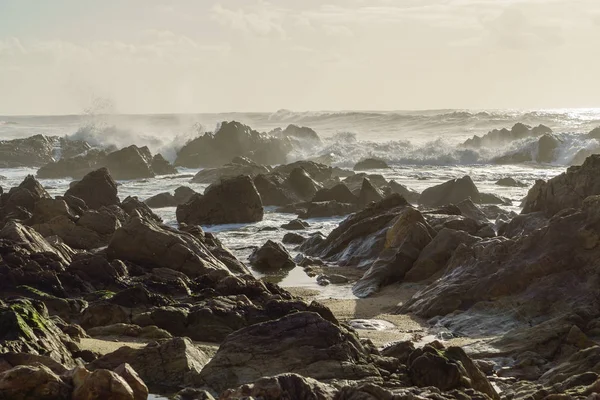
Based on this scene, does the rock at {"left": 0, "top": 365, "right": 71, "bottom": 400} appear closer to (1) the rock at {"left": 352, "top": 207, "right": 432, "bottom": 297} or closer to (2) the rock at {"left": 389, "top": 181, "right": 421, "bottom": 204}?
(1) the rock at {"left": 352, "top": 207, "right": 432, "bottom": 297}

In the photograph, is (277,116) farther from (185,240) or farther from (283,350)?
(283,350)

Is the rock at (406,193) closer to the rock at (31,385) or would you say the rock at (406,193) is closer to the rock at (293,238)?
the rock at (293,238)

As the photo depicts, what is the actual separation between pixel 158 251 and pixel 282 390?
9.68 metres

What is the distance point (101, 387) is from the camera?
26.5ft

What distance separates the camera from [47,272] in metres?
15.5

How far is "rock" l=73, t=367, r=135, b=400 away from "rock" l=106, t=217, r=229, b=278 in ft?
28.3

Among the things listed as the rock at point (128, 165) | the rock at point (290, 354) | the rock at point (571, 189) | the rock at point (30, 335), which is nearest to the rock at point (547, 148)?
the rock at point (128, 165)

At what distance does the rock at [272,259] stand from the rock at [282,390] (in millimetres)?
13096

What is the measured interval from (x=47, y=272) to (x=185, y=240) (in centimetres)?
329

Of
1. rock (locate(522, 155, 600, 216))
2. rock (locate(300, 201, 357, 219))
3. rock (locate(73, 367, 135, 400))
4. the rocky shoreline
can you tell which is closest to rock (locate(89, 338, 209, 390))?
the rocky shoreline

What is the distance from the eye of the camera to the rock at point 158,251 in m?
17.3

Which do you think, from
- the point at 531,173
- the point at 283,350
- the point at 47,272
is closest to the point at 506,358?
the point at 283,350

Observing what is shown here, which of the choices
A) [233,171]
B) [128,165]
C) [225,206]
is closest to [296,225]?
[225,206]

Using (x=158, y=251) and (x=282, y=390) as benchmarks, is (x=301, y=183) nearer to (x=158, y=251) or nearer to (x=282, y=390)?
(x=158, y=251)
